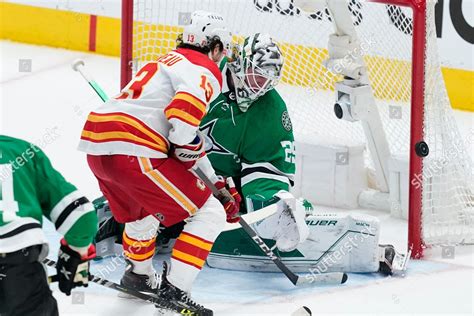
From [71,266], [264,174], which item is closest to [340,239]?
[264,174]

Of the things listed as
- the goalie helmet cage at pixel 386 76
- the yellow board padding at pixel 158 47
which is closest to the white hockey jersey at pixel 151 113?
the goalie helmet cage at pixel 386 76

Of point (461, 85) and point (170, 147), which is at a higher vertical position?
point (170, 147)

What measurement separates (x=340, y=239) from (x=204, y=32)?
91cm

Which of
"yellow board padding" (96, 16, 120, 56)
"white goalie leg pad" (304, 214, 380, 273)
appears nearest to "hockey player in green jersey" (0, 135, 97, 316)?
"white goalie leg pad" (304, 214, 380, 273)

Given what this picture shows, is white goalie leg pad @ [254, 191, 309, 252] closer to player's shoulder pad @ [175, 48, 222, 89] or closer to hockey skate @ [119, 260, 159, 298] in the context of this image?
hockey skate @ [119, 260, 159, 298]

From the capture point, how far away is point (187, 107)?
120 inches

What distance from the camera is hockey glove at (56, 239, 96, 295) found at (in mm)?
2471

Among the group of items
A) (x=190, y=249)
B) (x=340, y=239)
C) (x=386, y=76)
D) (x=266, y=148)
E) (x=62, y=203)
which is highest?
(x=62, y=203)

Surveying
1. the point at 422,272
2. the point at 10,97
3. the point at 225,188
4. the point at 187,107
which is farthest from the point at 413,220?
the point at 10,97

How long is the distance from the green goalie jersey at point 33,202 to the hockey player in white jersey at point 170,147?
71cm

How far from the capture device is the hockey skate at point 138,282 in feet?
11.1

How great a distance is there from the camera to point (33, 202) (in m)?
2.38

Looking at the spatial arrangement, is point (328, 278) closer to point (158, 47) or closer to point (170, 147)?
point (170, 147)

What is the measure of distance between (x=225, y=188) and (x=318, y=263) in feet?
1.65
